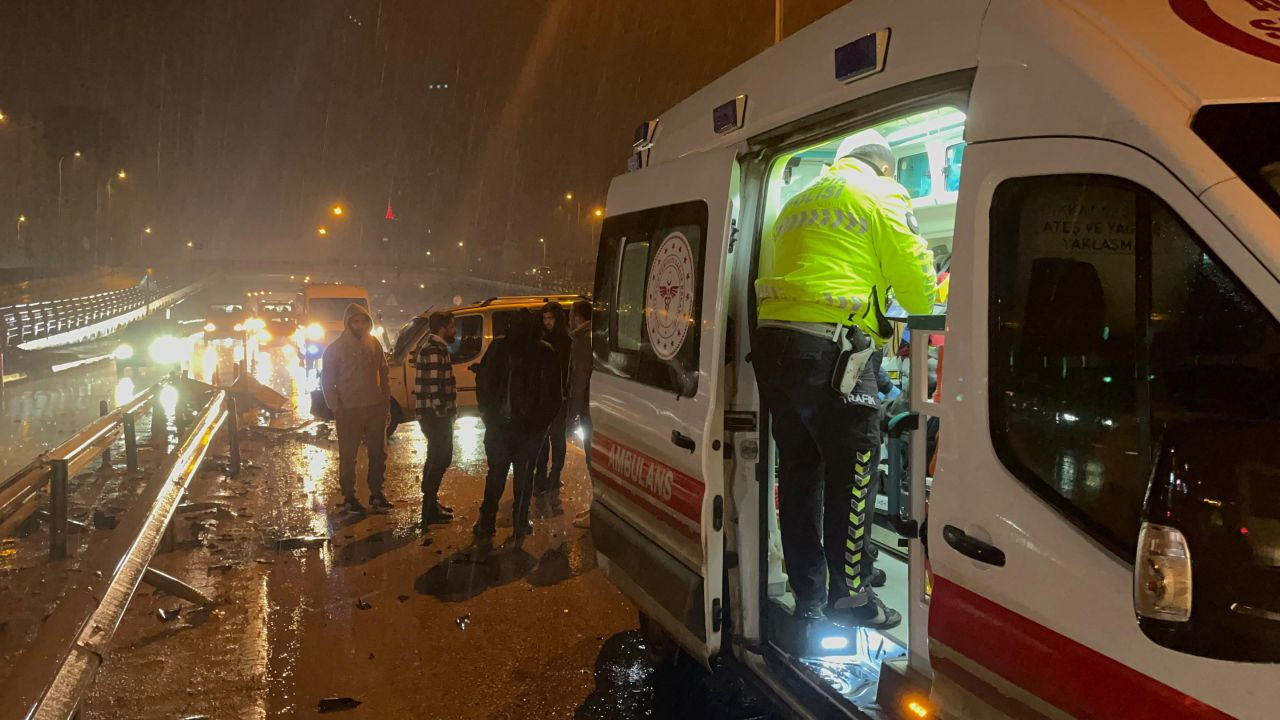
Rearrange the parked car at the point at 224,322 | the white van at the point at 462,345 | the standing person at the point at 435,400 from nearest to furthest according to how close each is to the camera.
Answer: the standing person at the point at 435,400
the white van at the point at 462,345
the parked car at the point at 224,322

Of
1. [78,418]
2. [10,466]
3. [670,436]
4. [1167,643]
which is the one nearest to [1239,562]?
[1167,643]

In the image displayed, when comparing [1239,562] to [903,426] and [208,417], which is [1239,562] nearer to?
[903,426]

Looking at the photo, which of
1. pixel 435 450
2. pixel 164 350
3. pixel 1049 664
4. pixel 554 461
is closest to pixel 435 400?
pixel 435 450

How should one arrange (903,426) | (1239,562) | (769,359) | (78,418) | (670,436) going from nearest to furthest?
(1239,562) < (903,426) < (769,359) < (670,436) < (78,418)

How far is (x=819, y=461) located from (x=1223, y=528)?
2.10m

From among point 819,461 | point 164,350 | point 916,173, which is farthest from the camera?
point 164,350

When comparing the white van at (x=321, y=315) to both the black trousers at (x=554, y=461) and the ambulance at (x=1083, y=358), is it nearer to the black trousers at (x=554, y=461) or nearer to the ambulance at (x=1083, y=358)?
the black trousers at (x=554, y=461)

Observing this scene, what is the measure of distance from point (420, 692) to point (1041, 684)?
3.30 meters

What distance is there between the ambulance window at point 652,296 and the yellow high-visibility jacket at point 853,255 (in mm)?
541

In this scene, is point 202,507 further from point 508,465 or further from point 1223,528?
point 1223,528

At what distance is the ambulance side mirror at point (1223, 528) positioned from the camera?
4.48ft

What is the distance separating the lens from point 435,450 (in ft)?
23.8

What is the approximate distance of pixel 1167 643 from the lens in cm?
150

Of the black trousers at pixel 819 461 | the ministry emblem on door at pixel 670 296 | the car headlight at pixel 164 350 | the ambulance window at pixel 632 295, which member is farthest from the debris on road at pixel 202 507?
the car headlight at pixel 164 350
